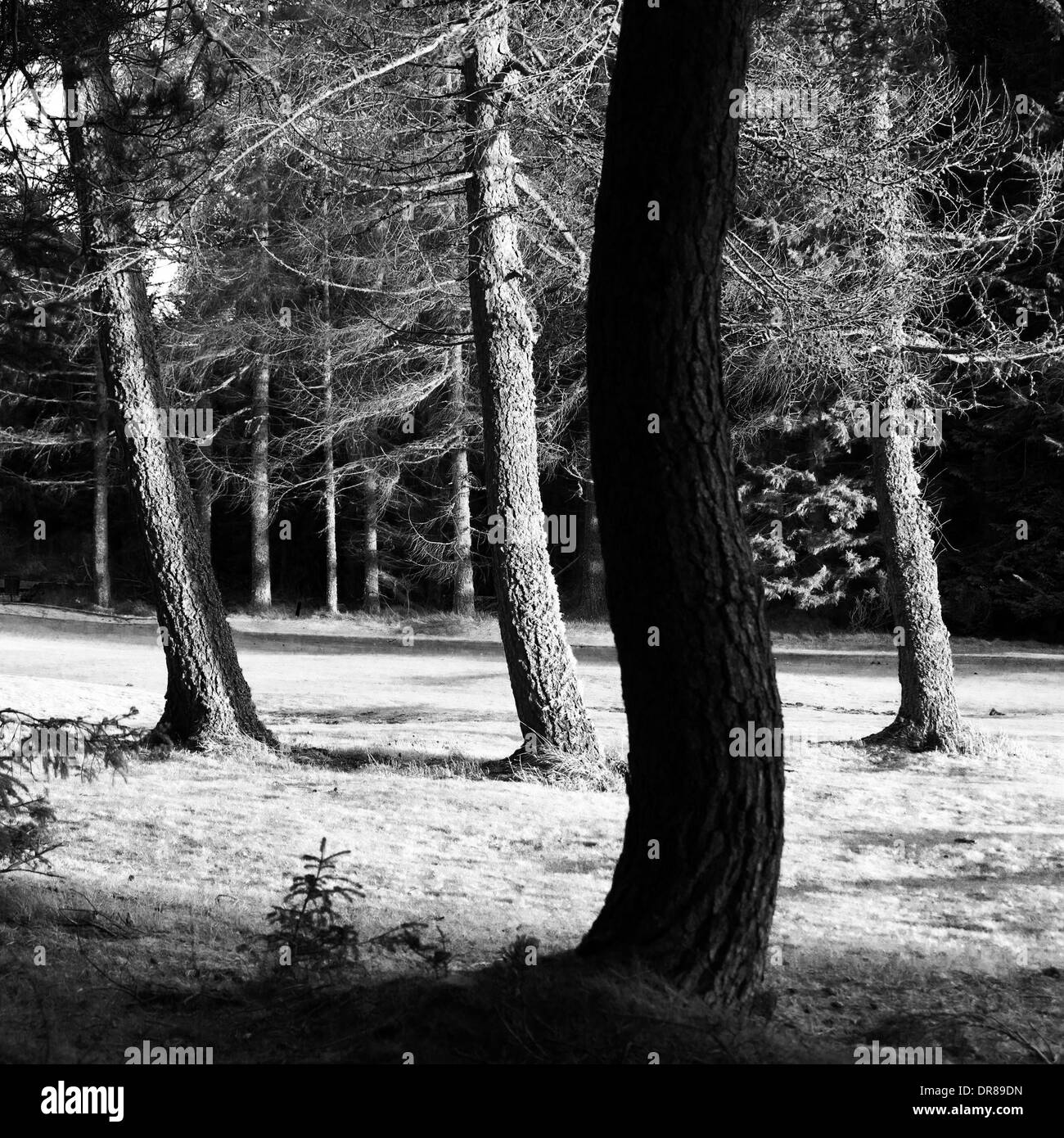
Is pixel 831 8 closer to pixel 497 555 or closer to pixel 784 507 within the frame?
pixel 497 555

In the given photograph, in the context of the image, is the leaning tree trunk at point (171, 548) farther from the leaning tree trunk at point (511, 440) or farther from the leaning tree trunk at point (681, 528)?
the leaning tree trunk at point (681, 528)

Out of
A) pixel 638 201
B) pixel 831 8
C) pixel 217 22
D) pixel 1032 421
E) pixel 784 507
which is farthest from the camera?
pixel 784 507

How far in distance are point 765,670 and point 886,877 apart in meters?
3.92

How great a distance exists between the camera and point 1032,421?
2580cm

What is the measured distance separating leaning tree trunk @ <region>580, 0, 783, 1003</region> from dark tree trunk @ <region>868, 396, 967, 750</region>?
344 inches

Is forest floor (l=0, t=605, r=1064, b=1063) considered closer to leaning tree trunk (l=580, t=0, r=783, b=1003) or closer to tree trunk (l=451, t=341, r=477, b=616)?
leaning tree trunk (l=580, t=0, r=783, b=1003)

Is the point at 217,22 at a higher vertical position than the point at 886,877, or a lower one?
higher

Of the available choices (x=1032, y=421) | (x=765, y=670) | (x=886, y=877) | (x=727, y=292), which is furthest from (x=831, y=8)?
(x=1032, y=421)

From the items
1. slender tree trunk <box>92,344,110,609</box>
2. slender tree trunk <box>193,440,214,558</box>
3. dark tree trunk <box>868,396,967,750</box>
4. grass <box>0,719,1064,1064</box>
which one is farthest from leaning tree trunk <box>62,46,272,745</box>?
slender tree trunk <box>92,344,110,609</box>

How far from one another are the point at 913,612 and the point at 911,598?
0.48 ft

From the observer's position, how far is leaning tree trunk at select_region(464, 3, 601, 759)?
11.1 m

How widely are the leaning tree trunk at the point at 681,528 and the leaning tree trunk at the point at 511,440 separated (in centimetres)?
616

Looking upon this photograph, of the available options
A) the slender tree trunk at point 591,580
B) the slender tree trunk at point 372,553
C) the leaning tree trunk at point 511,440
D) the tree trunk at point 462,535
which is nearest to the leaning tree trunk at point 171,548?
the leaning tree trunk at point 511,440

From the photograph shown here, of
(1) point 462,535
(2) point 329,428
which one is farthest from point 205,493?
(2) point 329,428
